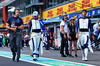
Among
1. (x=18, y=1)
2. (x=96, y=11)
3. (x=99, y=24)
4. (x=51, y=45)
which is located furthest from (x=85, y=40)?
(x=18, y=1)

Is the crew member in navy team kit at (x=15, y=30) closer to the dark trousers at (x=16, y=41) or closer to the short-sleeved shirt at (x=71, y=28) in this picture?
the dark trousers at (x=16, y=41)

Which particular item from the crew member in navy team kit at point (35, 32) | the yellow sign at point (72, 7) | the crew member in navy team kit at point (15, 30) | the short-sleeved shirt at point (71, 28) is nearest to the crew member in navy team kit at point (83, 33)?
the crew member in navy team kit at point (35, 32)

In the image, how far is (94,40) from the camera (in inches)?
699

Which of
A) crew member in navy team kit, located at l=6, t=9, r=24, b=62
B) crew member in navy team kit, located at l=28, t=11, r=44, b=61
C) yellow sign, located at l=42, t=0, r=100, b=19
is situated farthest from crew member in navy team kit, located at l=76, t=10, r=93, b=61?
yellow sign, located at l=42, t=0, r=100, b=19

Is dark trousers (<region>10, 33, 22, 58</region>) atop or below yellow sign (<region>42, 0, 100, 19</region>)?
below

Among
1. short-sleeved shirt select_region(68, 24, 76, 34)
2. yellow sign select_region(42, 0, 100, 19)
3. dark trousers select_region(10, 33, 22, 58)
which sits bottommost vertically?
dark trousers select_region(10, 33, 22, 58)

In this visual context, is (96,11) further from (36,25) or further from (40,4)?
(40,4)

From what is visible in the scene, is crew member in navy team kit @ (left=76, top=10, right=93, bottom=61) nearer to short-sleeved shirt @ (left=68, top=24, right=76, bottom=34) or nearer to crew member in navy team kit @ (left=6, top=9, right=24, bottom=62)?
short-sleeved shirt @ (left=68, top=24, right=76, bottom=34)

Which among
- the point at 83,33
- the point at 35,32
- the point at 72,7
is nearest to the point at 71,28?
the point at 83,33

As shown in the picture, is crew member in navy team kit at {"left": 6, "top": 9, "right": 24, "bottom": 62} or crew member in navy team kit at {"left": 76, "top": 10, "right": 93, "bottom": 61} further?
crew member in navy team kit at {"left": 76, "top": 10, "right": 93, "bottom": 61}

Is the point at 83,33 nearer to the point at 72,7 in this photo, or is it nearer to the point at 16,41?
the point at 16,41

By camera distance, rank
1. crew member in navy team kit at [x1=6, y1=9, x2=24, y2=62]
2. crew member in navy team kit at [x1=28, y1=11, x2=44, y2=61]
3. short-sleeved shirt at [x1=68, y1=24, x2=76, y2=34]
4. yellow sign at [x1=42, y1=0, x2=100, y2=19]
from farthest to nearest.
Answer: yellow sign at [x1=42, y1=0, x2=100, y2=19], short-sleeved shirt at [x1=68, y1=24, x2=76, y2=34], crew member in navy team kit at [x1=28, y1=11, x2=44, y2=61], crew member in navy team kit at [x1=6, y1=9, x2=24, y2=62]

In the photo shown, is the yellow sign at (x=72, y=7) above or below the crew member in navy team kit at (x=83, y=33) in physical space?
above

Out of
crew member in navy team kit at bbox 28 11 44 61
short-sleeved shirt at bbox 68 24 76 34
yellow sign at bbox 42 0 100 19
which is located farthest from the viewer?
yellow sign at bbox 42 0 100 19
